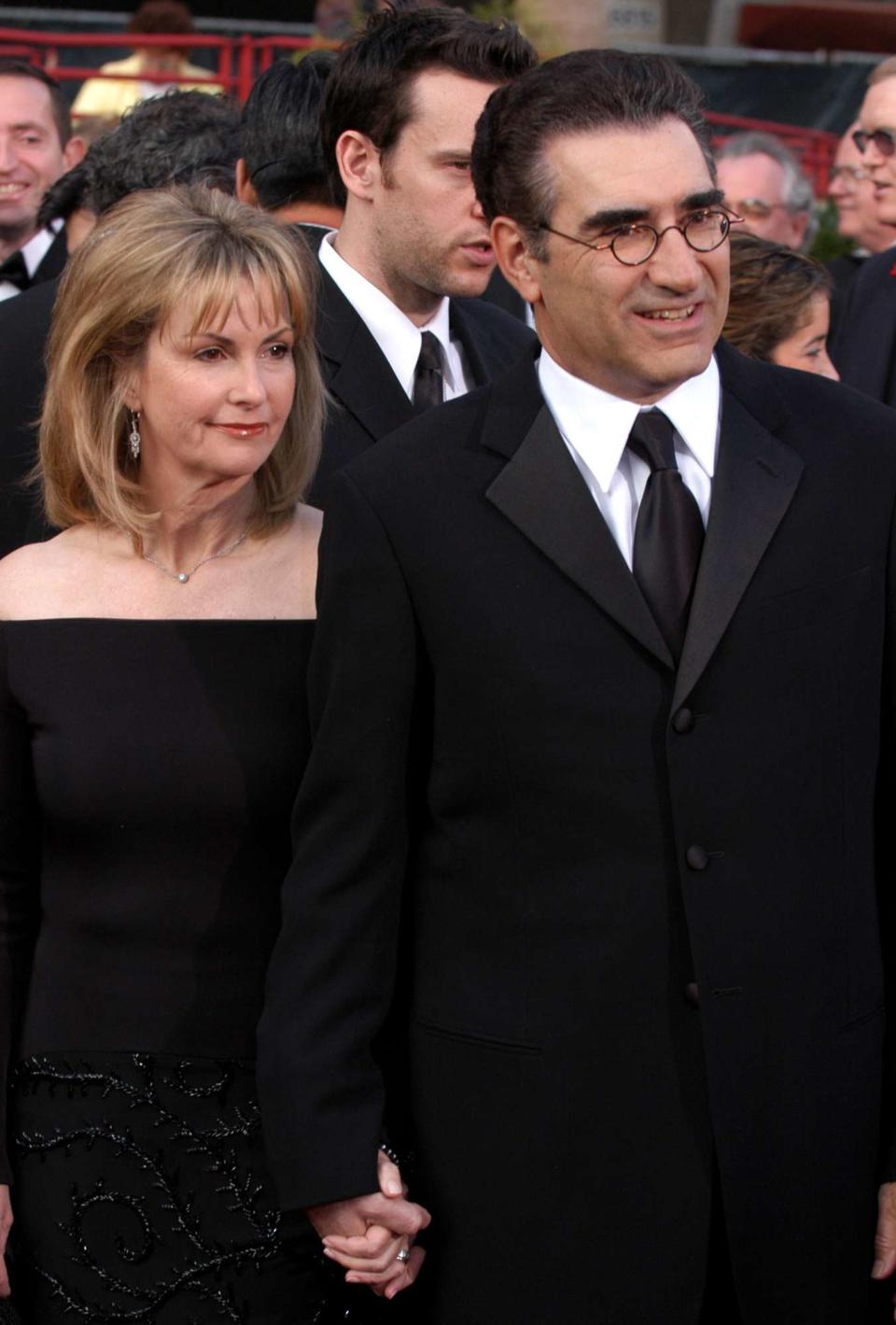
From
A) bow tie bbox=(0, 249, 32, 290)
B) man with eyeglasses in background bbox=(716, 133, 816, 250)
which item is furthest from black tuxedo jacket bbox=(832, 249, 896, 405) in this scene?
bow tie bbox=(0, 249, 32, 290)

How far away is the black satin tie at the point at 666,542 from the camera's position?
7.50 ft

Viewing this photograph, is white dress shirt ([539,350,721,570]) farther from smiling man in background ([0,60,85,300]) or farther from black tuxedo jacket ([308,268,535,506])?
smiling man in background ([0,60,85,300])

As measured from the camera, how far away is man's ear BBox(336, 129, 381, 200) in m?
3.60

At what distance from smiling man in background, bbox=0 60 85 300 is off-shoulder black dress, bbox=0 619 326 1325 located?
338 centimetres

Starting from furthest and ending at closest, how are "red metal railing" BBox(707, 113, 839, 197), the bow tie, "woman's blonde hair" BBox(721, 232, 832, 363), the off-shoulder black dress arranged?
"red metal railing" BBox(707, 113, 839, 197), the bow tie, "woman's blonde hair" BBox(721, 232, 832, 363), the off-shoulder black dress

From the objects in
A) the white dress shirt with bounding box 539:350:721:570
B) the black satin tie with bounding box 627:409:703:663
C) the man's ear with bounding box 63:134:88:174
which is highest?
the man's ear with bounding box 63:134:88:174

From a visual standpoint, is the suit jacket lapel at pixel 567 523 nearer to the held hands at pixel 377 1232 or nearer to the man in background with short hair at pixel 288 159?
the held hands at pixel 377 1232

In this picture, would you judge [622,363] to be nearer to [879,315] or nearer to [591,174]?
[591,174]

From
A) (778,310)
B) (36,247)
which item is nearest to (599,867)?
(778,310)

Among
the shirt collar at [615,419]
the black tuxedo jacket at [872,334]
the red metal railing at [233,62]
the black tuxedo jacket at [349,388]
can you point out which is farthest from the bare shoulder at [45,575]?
the red metal railing at [233,62]

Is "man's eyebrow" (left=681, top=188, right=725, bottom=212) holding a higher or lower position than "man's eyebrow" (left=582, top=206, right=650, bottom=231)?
higher

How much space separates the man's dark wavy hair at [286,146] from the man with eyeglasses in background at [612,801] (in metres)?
1.76

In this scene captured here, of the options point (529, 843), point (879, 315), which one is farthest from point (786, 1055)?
point (879, 315)

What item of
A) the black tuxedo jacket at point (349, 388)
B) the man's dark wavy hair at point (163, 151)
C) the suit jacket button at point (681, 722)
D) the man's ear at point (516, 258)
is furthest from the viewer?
the man's dark wavy hair at point (163, 151)
